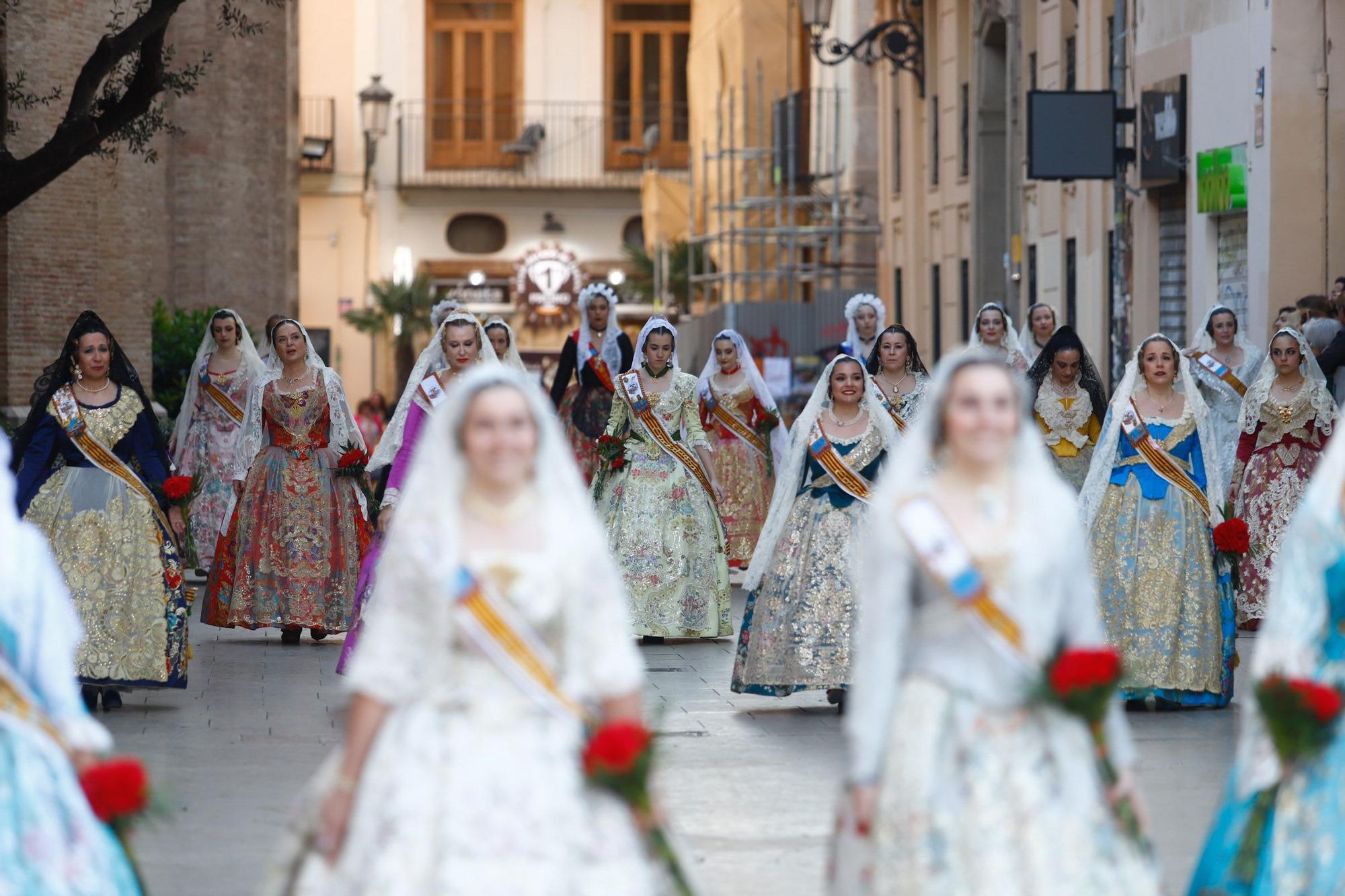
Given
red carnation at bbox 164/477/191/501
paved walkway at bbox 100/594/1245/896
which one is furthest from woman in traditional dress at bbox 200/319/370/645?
red carnation at bbox 164/477/191/501

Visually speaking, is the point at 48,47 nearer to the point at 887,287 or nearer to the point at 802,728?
the point at 802,728

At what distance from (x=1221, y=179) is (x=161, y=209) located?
9.02 metres

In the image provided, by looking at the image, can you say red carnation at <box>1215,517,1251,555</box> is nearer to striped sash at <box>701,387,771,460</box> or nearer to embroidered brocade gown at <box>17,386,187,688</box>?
embroidered brocade gown at <box>17,386,187,688</box>

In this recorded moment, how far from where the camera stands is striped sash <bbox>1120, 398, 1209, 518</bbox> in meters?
10.9

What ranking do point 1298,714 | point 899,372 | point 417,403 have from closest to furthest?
1. point 1298,714
2. point 417,403
3. point 899,372

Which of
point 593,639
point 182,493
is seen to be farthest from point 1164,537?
point 593,639

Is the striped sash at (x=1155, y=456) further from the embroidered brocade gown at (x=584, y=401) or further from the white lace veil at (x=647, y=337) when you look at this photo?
the embroidered brocade gown at (x=584, y=401)

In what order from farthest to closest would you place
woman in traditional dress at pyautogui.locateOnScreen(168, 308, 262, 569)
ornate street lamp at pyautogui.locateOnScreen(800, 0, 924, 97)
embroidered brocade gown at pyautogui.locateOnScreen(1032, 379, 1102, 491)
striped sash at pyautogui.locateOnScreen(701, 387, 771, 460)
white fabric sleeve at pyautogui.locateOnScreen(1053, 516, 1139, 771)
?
ornate street lamp at pyautogui.locateOnScreen(800, 0, 924, 97), striped sash at pyautogui.locateOnScreen(701, 387, 771, 460), woman in traditional dress at pyautogui.locateOnScreen(168, 308, 262, 569), embroidered brocade gown at pyautogui.locateOnScreen(1032, 379, 1102, 491), white fabric sleeve at pyautogui.locateOnScreen(1053, 516, 1139, 771)

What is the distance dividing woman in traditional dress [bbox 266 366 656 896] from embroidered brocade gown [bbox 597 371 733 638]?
8471 mm

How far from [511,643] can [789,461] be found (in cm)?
562

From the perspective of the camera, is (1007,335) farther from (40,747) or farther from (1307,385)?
(40,747)

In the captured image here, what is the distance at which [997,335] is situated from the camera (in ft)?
53.1

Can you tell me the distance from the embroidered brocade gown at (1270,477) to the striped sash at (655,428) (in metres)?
3.23

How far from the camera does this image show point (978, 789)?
504 centimetres
